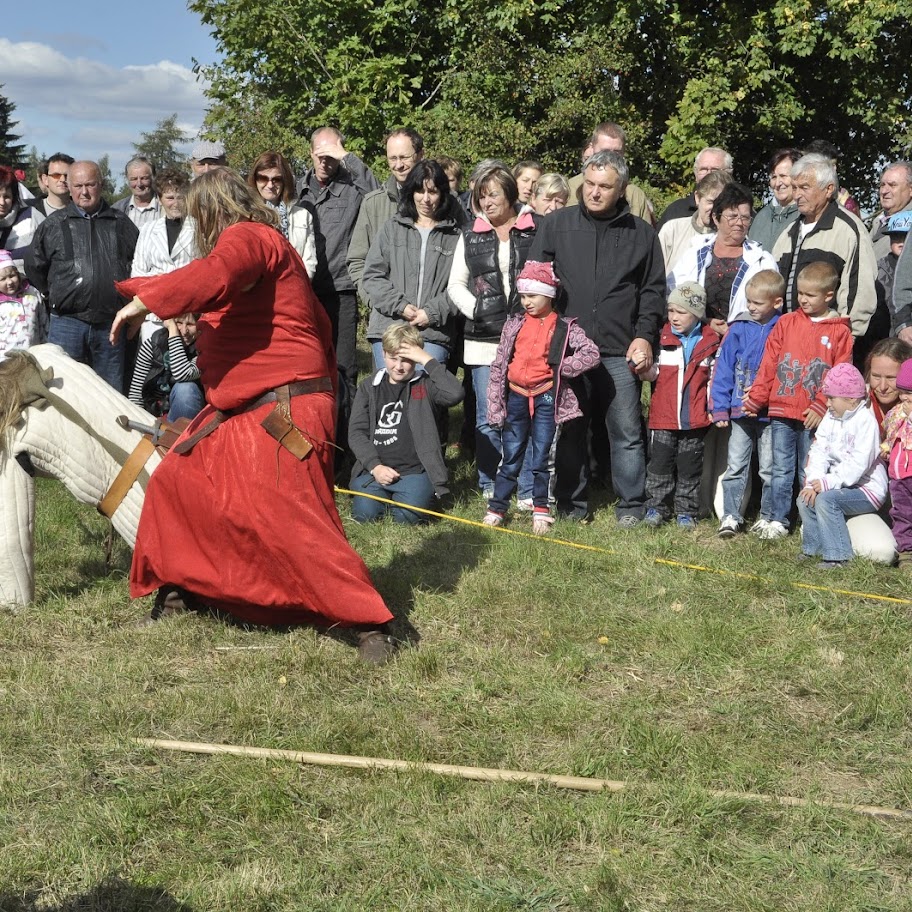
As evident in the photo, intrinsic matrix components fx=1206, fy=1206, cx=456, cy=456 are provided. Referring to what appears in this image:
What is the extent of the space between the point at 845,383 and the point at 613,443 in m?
1.61

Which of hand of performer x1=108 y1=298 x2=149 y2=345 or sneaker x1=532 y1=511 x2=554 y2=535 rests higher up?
hand of performer x1=108 y1=298 x2=149 y2=345

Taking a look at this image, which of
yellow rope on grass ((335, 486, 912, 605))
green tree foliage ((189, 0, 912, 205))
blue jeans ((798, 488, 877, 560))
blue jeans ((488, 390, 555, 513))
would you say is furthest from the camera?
green tree foliage ((189, 0, 912, 205))

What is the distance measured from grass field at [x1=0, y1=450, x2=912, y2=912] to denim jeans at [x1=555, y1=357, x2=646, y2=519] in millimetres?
1097

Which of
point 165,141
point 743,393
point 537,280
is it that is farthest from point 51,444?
point 165,141

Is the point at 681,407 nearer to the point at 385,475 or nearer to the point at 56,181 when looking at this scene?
the point at 385,475

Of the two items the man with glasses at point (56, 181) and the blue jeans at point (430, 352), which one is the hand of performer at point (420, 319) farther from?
the man with glasses at point (56, 181)

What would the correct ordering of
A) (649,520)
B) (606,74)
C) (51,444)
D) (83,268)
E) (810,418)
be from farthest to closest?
(606,74) < (83,268) < (649,520) < (810,418) < (51,444)

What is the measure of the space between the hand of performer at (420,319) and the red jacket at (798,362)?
7.44 feet

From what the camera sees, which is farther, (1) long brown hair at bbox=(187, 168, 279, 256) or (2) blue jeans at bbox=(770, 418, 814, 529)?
(2) blue jeans at bbox=(770, 418, 814, 529)

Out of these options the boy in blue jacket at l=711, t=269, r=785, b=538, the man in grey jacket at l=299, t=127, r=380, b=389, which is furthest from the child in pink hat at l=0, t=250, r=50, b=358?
the boy in blue jacket at l=711, t=269, r=785, b=538

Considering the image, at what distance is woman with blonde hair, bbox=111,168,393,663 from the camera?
17.2 feet

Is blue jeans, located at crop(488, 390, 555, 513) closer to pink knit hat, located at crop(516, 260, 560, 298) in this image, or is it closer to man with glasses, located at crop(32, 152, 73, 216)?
pink knit hat, located at crop(516, 260, 560, 298)

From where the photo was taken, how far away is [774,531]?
7629 millimetres

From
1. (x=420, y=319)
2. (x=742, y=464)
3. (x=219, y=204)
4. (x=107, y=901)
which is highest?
(x=219, y=204)
